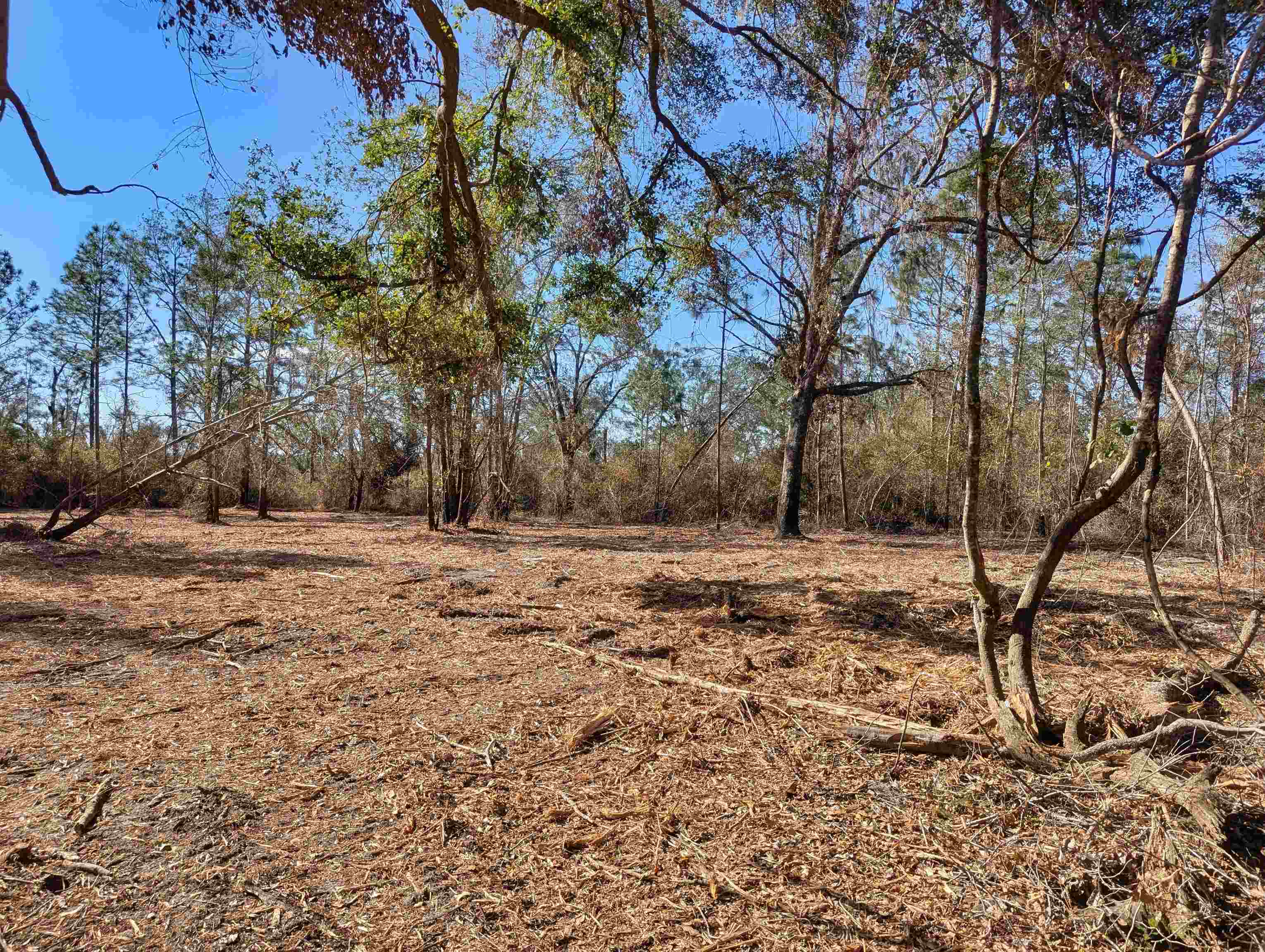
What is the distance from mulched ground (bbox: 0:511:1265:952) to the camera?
148cm

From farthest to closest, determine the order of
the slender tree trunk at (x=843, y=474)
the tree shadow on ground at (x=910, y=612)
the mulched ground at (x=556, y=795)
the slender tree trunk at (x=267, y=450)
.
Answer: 1. the slender tree trunk at (x=843, y=474)
2. the slender tree trunk at (x=267, y=450)
3. the tree shadow on ground at (x=910, y=612)
4. the mulched ground at (x=556, y=795)

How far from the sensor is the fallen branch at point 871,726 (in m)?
2.31

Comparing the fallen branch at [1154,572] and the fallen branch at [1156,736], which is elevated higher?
the fallen branch at [1154,572]

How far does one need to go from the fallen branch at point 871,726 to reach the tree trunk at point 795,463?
9444 millimetres

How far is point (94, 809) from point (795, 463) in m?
11.8

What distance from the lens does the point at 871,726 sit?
2490 millimetres

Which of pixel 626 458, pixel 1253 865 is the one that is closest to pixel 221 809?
pixel 1253 865

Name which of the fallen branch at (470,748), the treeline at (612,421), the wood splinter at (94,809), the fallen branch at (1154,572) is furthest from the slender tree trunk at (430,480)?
the fallen branch at (1154,572)

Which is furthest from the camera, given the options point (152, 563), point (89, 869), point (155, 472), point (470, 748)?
point (155, 472)

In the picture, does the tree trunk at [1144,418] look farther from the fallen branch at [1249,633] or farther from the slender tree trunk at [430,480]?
the slender tree trunk at [430,480]

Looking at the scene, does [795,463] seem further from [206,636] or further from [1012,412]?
[206,636]

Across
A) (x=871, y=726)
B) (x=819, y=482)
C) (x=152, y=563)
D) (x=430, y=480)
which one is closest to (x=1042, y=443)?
(x=819, y=482)

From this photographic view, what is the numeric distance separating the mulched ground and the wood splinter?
25 millimetres

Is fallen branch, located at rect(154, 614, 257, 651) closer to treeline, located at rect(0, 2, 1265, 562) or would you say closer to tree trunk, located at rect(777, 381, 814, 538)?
treeline, located at rect(0, 2, 1265, 562)
